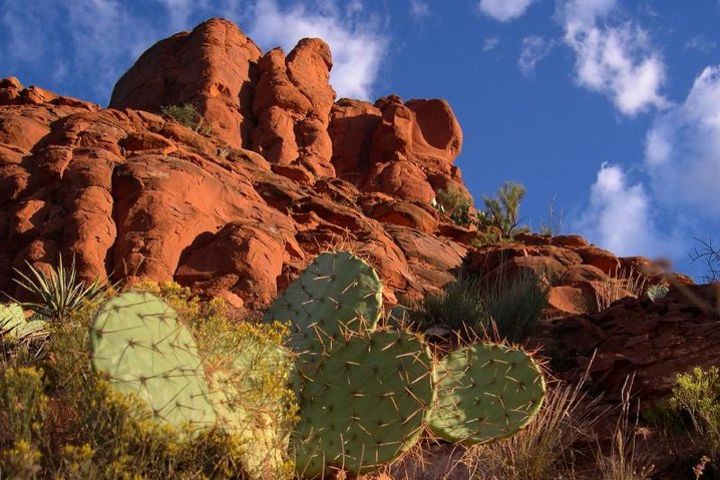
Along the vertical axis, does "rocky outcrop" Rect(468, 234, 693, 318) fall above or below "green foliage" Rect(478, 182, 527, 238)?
below

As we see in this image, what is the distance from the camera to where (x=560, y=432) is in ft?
19.1

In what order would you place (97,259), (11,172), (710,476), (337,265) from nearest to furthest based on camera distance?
1. (337,265)
2. (710,476)
3. (97,259)
4. (11,172)

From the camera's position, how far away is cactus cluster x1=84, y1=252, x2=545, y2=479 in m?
3.39

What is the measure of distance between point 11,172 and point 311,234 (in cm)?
567

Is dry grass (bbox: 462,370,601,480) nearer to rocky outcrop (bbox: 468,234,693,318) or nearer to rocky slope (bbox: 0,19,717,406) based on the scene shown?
rocky slope (bbox: 0,19,717,406)

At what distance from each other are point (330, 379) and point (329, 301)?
0.78 meters

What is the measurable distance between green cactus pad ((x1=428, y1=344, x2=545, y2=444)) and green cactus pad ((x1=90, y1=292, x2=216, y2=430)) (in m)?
1.92

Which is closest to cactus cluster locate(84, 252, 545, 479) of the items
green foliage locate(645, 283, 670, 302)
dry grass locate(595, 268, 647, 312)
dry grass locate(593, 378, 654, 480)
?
dry grass locate(593, 378, 654, 480)

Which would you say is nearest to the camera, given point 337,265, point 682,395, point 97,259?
point 337,265

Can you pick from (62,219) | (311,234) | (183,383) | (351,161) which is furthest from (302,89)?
(183,383)

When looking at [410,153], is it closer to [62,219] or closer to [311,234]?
[311,234]

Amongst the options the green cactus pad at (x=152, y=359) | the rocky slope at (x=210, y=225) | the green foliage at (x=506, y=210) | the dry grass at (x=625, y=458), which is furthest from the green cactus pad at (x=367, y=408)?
the green foliage at (x=506, y=210)

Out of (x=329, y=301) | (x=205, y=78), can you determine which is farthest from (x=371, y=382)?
(x=205, y=78)

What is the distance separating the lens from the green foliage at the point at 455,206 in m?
23.3
